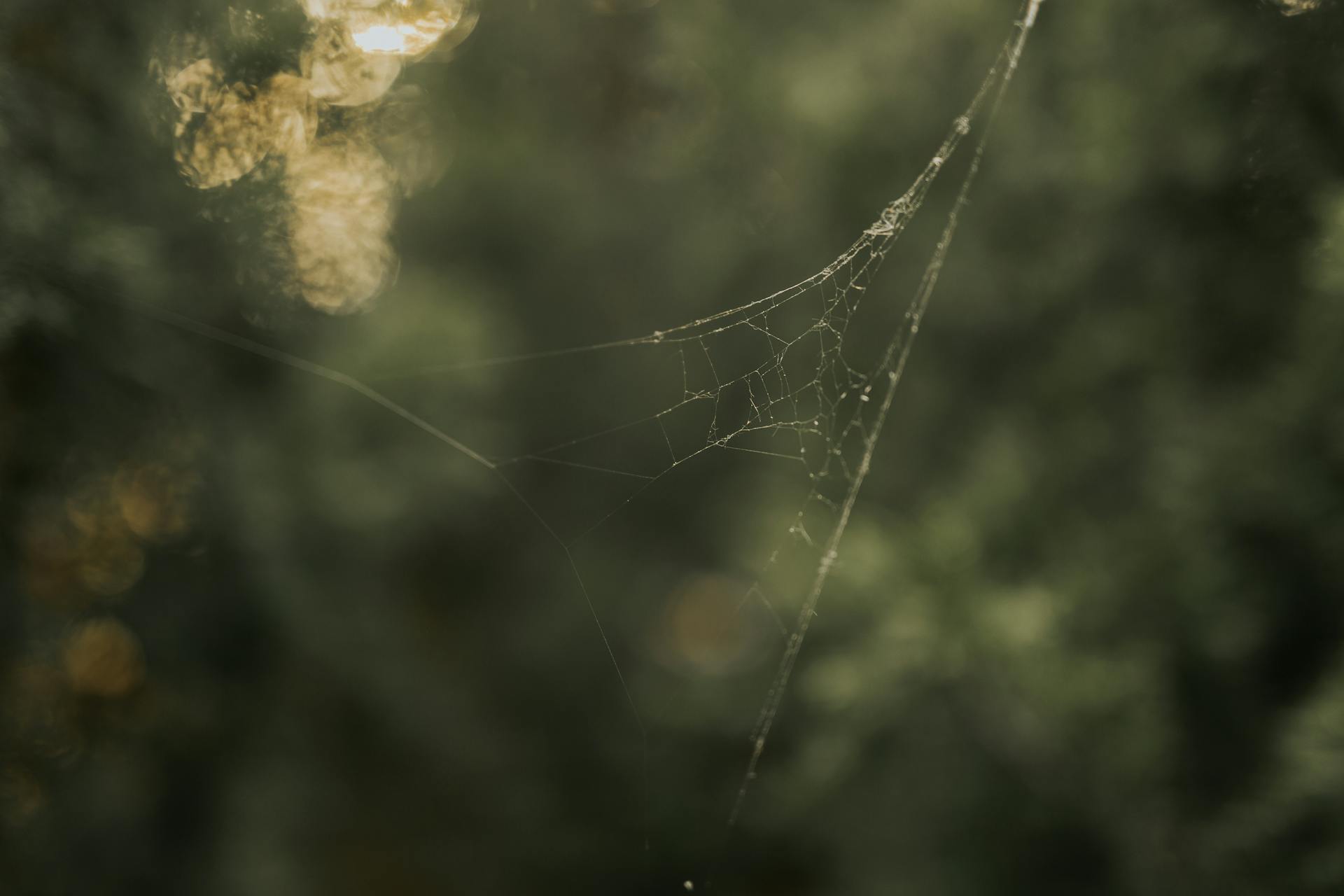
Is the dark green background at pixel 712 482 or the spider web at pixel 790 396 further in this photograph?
the spider web at pixel 790 396

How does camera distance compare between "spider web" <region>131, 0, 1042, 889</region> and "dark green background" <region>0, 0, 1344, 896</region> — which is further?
"spider web" <region>131, 0, 1042, 889</region>

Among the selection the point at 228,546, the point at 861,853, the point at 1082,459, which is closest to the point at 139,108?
the point at 228,546

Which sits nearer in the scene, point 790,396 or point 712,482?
point 790,396

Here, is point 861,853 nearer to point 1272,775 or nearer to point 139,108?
point 1272,775
